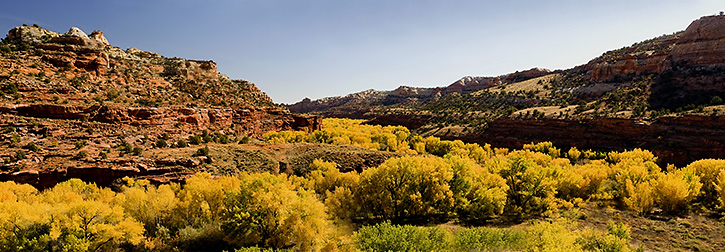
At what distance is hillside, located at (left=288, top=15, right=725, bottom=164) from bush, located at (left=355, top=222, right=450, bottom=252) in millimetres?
60030

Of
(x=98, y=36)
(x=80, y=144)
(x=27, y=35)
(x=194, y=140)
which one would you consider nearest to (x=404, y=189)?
(x=194, y=140)

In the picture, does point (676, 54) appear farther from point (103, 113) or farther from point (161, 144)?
point (103, 113)

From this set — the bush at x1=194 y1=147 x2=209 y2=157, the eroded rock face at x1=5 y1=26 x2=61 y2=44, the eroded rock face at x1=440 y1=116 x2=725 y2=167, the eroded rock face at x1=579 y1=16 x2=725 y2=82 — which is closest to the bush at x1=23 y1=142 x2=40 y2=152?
the bush at x1=194 y1=147 x2=209 y2=157

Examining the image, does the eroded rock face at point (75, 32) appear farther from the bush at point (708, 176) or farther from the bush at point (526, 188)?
the bush at point (708, 176)

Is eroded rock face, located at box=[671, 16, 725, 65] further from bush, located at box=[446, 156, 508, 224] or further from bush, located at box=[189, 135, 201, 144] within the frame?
bush, located at box=[189, 135, 201, 144]

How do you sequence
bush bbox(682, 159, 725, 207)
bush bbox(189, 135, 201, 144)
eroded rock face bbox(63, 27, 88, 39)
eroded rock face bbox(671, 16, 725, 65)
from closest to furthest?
bush bbox(682, 159, 725, 207) < bush bbox(189, 135, 201, 144) < eroded rock face bbox(63, 27, 88, 39) < eroded rock face bbox(671, 16, 725, 65)

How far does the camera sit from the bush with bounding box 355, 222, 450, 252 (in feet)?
53.9

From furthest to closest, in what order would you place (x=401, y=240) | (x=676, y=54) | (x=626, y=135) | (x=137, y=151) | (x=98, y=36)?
(x=676, y=54) → (x=98, y=36) → (x=626, y=135) → (x=137, y=151) → (x=401, y=240)

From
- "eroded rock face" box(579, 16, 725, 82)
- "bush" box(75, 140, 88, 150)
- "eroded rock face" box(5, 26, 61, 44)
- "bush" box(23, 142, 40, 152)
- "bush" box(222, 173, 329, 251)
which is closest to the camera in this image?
"bush" box(222, 173, 329, 251)

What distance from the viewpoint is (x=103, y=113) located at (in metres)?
38.1

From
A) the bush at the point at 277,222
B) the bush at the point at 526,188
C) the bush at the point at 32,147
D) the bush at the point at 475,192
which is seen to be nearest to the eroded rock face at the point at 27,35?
the bush at the point at 32,147

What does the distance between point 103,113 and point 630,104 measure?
9962cm

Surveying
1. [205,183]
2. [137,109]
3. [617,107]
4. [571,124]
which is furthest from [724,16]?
[137,109]

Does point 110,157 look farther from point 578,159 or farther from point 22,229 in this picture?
point 578,159
